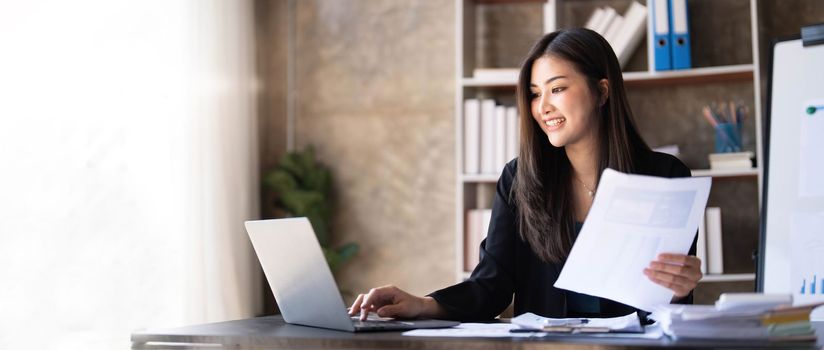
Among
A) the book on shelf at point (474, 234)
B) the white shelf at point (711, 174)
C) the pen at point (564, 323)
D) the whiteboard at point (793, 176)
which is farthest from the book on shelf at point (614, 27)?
the pen at point (564, 323)

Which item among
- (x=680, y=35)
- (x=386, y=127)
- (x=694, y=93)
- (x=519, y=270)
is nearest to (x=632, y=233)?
(x=519, y=270)

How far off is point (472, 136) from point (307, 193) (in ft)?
2.44

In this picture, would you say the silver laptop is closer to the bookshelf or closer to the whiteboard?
the whiteboard

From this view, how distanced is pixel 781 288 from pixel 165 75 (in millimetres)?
2264

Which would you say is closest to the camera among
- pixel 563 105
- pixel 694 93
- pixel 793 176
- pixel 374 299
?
pixel 374 299

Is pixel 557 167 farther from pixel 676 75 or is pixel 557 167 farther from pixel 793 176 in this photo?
pixel 676 75

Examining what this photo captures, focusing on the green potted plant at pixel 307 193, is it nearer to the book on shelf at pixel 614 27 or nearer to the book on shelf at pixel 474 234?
the book on shelf at pixel 474 234

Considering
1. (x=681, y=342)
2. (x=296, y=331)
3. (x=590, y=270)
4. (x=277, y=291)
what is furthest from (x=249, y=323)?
(x=681, y=342)

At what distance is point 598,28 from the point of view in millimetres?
3459

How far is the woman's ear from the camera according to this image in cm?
199

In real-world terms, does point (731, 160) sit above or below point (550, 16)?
below

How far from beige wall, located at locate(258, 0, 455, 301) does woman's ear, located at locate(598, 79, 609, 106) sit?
1.86 metres

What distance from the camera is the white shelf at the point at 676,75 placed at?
3.28 meters

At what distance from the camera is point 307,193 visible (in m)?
3.71
